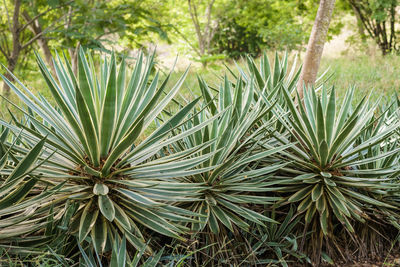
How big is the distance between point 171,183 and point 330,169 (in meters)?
1.14

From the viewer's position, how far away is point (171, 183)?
218 centimetres

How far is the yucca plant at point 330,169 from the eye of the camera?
2543mm

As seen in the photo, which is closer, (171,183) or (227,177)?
(171,183)

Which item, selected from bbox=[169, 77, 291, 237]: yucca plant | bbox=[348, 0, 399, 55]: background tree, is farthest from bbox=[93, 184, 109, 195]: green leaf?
bbox=[348, 0, 399, 55]: background tree

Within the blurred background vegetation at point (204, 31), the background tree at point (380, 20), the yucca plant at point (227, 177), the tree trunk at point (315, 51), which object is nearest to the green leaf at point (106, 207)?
the yucca plant at point (227, 177)

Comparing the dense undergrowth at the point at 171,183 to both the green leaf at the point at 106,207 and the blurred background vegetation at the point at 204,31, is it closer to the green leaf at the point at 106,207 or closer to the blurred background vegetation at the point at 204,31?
the green leaf at the point at 106,207

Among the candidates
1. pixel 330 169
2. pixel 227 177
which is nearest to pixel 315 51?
pixel 330 169

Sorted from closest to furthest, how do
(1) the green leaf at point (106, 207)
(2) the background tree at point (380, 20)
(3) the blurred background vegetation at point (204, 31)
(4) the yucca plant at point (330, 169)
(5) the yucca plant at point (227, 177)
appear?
1. (1) the green leaf at point (106, 207)
2. (5) the yucca plant at point (227, 177)
3. (4) the yucca plant at point (330, 169)
4. (3) the blurred background vegetation at point (204, 31)
5. (2) the background tree at point (380, 20)

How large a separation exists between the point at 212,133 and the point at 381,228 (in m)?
1.47

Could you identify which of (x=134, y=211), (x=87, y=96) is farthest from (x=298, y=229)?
(x=87, y=96)

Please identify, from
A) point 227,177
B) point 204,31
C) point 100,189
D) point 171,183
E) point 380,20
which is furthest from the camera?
point 204,31

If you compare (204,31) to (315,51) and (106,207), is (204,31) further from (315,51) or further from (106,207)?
(106,207)

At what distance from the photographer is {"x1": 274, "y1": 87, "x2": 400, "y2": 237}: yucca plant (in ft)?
8.34

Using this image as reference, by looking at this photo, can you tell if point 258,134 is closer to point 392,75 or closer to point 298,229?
point 298,229
